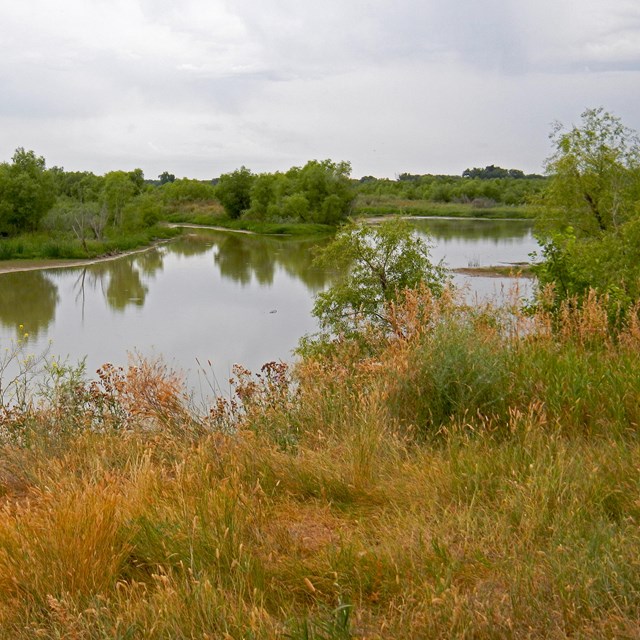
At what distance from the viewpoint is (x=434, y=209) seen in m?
103

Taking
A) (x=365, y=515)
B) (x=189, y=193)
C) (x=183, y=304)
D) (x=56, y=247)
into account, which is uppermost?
(x=189, y=193)

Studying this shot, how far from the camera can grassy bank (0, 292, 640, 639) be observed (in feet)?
6.84

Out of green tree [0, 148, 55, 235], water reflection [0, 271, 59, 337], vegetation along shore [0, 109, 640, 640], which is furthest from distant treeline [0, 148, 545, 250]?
vegetation along shore [0, 109, 640, 640]

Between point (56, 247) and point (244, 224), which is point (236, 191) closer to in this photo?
point (244, 224)

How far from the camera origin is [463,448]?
3436 millimetres

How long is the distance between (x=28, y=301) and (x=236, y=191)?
2337 inches

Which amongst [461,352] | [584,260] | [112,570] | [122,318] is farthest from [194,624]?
[122,318]

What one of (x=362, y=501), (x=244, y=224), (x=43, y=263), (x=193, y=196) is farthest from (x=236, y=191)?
(x=362, y=501)

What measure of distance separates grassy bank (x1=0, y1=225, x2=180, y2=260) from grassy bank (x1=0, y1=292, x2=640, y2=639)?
3983 centimetres

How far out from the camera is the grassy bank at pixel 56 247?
135ft

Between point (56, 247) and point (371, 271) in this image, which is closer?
point (371, 271)

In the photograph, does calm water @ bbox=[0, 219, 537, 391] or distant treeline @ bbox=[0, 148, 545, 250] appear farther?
distant treeline @ bbox=[0, 148, 545, 250]

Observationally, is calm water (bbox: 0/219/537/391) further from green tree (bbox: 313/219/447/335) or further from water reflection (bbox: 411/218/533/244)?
water reflection (bbox: 411/218/533/244)

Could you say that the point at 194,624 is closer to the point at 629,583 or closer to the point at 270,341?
the point at 629,583
